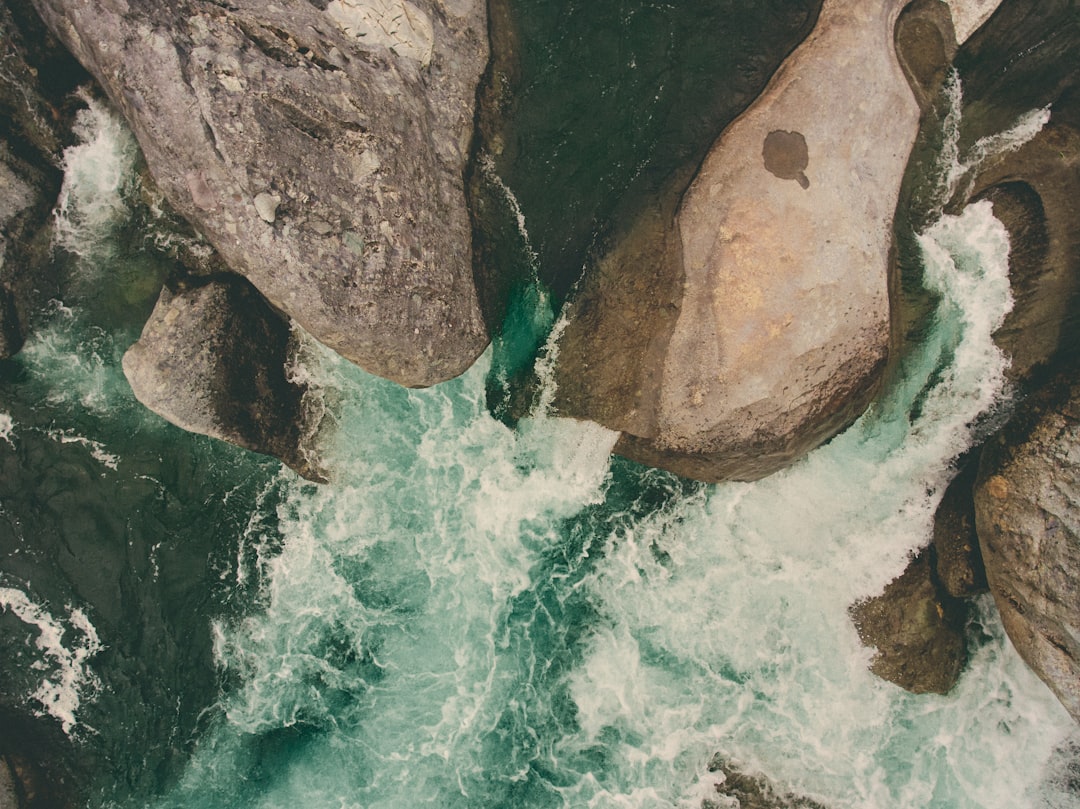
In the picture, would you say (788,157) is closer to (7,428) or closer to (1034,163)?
(1034,163)

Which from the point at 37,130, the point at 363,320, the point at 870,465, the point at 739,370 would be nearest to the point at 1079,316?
the point at 870,465

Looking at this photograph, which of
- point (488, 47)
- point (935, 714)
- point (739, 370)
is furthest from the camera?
point (935, 714)

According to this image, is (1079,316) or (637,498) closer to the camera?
(1079,316)

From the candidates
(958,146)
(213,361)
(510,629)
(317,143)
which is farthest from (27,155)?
(958,146)

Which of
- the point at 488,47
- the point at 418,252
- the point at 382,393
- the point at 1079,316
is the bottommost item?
the point at 382,393

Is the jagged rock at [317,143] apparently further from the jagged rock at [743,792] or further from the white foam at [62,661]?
the jagged rock at [743,792]

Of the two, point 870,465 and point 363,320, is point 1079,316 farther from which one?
point 363,320
